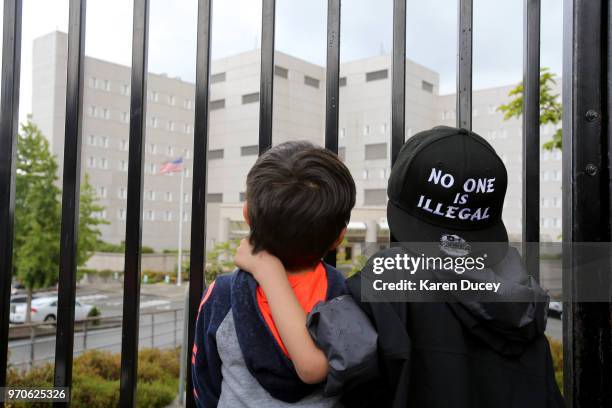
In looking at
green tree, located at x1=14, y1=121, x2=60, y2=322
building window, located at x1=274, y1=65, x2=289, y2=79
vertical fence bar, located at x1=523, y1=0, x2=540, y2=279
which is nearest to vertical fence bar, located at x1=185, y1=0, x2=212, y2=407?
vertical fence bar, located at x1=523, y1=0, x2=540, y2=279

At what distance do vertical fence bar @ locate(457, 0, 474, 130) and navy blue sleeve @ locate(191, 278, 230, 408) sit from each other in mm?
686

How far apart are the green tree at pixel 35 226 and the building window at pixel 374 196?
18.2 meters

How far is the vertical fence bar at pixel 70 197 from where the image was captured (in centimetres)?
129

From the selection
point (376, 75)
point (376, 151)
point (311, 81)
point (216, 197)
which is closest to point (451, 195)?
point (311, 81)

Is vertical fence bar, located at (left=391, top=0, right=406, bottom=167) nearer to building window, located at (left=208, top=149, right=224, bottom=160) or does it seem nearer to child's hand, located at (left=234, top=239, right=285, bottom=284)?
child's hand, located at (left=234, top=239, right=285, bottom=284)

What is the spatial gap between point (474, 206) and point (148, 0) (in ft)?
3.32

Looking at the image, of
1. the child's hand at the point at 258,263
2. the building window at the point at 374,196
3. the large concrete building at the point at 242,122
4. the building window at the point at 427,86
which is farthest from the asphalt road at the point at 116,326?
the building window at the point at 427,86

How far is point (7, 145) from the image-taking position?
4.52 ft

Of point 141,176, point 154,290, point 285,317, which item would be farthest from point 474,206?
point 154,290

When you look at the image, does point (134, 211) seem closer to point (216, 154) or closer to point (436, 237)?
point (436, 237)

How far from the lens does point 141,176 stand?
129 cm

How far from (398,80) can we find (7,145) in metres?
1.06

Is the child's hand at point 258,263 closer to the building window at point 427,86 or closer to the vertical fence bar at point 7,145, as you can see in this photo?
the vertical fence bar at point 7,145

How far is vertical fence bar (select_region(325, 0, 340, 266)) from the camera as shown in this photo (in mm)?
1256
